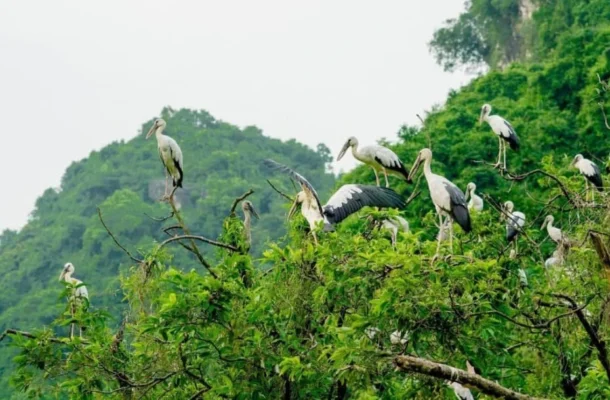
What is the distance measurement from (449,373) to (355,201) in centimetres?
354

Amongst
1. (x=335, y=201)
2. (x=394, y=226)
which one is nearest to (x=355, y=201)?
(x=335, y=201)

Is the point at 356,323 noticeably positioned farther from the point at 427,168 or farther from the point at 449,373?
the point at 427,168

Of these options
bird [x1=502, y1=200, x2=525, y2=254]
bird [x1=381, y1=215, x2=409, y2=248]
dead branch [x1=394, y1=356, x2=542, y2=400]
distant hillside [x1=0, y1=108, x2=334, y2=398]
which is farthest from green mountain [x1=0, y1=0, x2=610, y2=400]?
distant hillside [x1=0, y1=108, x2=334, y2=398]

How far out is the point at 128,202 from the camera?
6000cm

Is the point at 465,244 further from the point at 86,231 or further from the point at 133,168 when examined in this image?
the point at 133,168

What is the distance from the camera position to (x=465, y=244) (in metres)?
11.6

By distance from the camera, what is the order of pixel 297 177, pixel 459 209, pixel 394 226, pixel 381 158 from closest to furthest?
1. pixel 297 177
2. pixel 459 209
3. pixel 394 226
4. pixel 381 158

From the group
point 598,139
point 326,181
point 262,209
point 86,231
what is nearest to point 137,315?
point 598,139

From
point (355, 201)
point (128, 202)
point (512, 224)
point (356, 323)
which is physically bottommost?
point (356, 323)

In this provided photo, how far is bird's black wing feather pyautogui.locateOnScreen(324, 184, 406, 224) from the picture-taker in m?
11.1

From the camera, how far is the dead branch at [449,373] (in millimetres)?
7844

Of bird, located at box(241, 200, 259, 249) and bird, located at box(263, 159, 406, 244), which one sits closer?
bird, located at box(263, 159, 406, 244)

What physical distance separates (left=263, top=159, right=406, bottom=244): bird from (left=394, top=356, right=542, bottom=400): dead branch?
2.38 m

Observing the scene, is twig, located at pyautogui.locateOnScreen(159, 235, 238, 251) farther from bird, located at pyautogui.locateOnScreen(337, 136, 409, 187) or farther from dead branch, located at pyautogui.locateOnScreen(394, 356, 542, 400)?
bird, located at pyautogui.locateOnScreen(337, 136, 409, 187)
